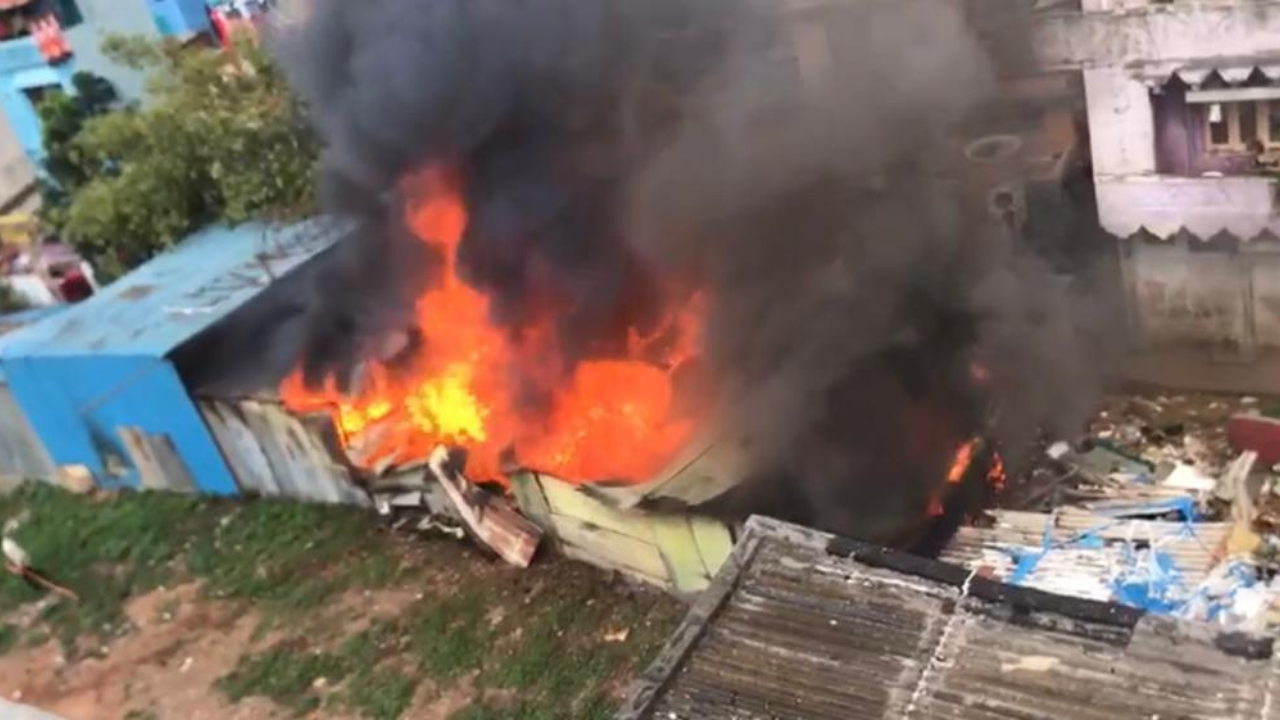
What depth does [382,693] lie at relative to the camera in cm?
1242

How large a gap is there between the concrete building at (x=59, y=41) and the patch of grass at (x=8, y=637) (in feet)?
30.6

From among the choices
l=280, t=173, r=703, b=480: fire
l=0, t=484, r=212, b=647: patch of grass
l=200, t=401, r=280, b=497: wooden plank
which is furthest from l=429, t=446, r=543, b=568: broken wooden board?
l=0, t=484, r=212, b=647: patch of grass

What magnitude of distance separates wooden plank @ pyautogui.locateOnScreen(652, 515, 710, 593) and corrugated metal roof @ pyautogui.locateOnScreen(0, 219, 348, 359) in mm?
6588

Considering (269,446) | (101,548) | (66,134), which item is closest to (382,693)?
(269,446)

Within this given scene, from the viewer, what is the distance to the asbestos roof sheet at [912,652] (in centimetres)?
703

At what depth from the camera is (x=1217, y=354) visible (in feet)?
46.4

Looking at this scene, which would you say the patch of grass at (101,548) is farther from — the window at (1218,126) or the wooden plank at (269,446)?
the window at (1218,126)

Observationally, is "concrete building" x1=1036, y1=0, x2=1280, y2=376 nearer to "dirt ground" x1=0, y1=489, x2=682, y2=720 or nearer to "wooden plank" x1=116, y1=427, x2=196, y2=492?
"dirt ground" x1=0, y1=489, x2=682, y2=720

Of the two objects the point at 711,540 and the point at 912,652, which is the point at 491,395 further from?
the point at 912,652

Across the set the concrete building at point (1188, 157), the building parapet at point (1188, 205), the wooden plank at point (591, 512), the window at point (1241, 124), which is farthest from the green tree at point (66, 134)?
the window at point (1241, 124)

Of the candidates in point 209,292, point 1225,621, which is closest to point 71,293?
point 209,292

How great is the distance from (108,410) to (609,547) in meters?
7.25

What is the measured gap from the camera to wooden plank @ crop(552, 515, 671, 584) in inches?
484

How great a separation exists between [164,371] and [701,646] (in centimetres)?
929
